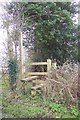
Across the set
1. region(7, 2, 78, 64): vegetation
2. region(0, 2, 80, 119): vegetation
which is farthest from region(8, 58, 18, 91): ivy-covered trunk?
region(7, 2, 78, 64): vegetation

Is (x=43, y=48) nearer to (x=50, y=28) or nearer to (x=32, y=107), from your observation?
(x=50, y=28)

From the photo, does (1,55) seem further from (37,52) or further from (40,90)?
(40,90)

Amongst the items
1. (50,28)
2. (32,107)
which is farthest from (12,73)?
(50,28)

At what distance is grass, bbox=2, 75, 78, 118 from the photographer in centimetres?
256

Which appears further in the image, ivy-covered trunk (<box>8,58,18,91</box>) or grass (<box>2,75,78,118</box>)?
ivy-covered trunk (<box>8,58,18,91</box>)

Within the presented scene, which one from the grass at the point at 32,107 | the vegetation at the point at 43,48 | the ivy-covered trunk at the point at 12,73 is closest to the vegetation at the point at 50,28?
the vegetation at the point at 43,48

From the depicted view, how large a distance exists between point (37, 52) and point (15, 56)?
12.7 inches

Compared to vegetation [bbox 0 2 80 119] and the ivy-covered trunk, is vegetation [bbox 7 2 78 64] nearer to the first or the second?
vegetation [bbox 0 2 80 119]

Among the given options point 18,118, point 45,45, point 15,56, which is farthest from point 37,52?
point 18,118

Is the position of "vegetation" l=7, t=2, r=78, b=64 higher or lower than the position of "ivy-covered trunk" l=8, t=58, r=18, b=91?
higher

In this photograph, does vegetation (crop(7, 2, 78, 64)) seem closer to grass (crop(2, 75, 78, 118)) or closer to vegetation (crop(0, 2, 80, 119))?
vegetation (crop(0, 2, 80, 119))

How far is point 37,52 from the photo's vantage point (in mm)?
2754

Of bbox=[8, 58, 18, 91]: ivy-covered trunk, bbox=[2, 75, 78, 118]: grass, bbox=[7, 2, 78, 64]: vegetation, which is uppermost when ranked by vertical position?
bbox=[7, 2, 78, 64]: vegetation

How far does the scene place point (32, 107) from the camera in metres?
2.62
